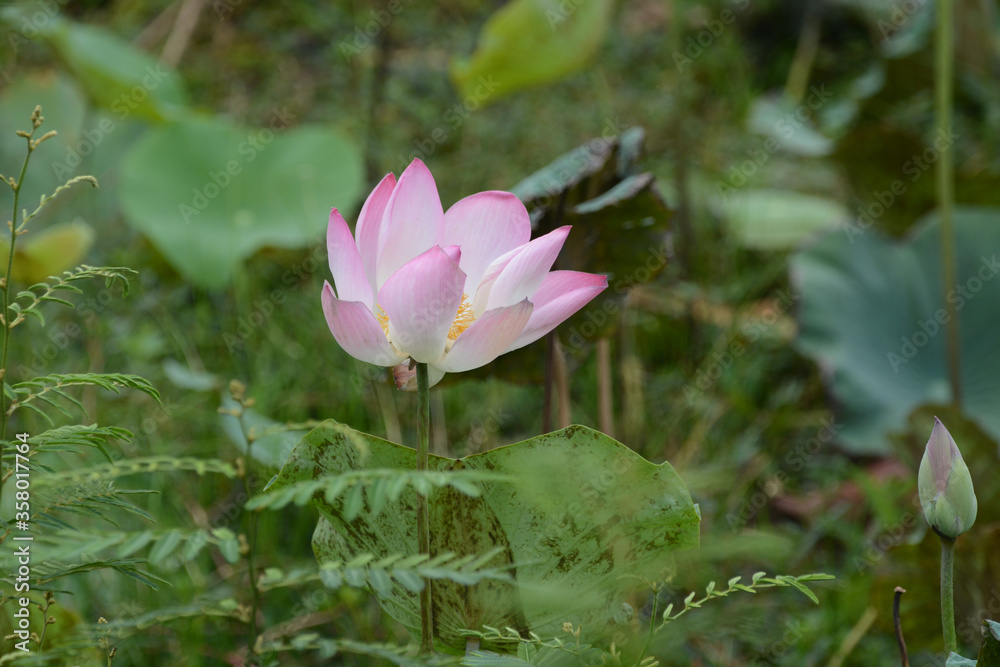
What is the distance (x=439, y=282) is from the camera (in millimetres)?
365

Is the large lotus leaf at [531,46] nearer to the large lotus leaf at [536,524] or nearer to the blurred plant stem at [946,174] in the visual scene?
the blurred plant stem at [946,174]

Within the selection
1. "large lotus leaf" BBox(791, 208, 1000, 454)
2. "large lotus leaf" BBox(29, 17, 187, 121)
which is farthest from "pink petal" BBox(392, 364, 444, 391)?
"large lotus leaf" BBox(29, 17, 187, 121)

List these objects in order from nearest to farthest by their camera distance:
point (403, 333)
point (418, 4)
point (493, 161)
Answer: point (403, 333) < point (493, 161) < point (418, 4)

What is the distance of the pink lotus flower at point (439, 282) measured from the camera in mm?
371

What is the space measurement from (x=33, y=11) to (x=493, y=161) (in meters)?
1.28

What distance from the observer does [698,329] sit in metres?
1.46

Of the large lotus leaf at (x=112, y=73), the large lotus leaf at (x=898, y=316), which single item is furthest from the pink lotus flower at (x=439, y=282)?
the large lotus leaf at (x=112, y=73)

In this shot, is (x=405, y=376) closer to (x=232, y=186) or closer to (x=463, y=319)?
(x=463, y=319)

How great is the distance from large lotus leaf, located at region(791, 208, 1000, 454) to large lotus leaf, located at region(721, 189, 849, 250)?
1.02ft

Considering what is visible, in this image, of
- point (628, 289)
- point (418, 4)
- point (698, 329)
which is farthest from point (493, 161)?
point (628, 289)

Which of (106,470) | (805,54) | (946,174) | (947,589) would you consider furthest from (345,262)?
(805,54)

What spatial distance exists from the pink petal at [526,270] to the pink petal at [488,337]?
3 centimetres

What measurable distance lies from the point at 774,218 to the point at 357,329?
1.62m

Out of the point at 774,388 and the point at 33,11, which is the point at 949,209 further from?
the point at 33,11
